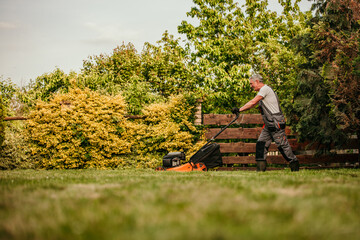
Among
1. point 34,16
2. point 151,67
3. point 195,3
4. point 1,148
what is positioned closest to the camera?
point 1,148

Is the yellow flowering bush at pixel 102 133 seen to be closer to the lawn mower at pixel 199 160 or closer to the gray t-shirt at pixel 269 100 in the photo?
the lawn mower at pixel 199 160

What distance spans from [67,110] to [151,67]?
10124 mm

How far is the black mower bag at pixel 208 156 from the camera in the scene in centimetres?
745

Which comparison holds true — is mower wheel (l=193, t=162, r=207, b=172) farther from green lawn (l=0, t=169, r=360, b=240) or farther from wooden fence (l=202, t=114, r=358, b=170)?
green lawn (l=0, t=169, r=360, b=240)

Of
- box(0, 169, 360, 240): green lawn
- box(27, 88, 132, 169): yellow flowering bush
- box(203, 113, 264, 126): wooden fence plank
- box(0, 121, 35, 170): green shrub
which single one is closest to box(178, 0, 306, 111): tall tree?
box(203, 113, 264, 126): wooden fence plank

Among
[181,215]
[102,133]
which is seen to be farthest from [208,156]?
[181,215]

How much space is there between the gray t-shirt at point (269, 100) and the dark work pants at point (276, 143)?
451 millimetres

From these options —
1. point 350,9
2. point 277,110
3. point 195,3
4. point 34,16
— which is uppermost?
point 195,3

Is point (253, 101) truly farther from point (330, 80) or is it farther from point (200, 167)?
point (330, 80)

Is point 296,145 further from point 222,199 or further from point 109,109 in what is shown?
point 222,199

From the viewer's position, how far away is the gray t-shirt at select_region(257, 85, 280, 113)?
21.2 ft

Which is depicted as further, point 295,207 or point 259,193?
point 259,193

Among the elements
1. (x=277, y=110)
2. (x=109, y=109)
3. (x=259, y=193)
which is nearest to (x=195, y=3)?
(x=109, y=109)

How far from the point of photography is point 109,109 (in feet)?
30.2
